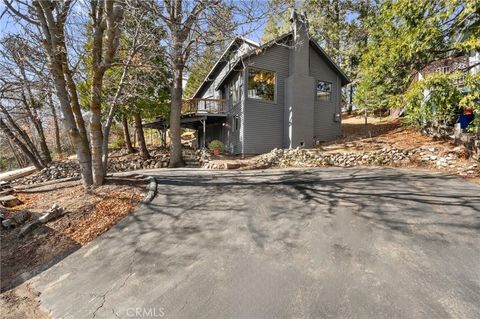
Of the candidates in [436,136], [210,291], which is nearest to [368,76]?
[436,136]

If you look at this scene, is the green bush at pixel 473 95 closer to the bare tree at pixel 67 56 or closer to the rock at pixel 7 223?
the bare tree at pixel 67 56

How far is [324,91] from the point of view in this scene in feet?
55.1

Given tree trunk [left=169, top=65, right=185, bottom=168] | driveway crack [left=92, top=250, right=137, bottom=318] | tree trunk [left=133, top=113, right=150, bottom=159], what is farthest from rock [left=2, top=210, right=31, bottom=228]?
tree trunk [left=133, top=113, right=150, bottom=159]

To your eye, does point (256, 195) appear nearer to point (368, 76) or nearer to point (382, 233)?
point (382, 233)

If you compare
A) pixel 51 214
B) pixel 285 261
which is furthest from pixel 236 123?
pixel 285 261

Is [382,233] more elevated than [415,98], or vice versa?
[415,98]

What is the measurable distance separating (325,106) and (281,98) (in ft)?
10.8

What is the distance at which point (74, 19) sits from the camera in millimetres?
7027

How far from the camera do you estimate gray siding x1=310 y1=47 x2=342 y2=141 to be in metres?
16.3

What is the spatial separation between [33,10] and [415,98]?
37.3 feet
